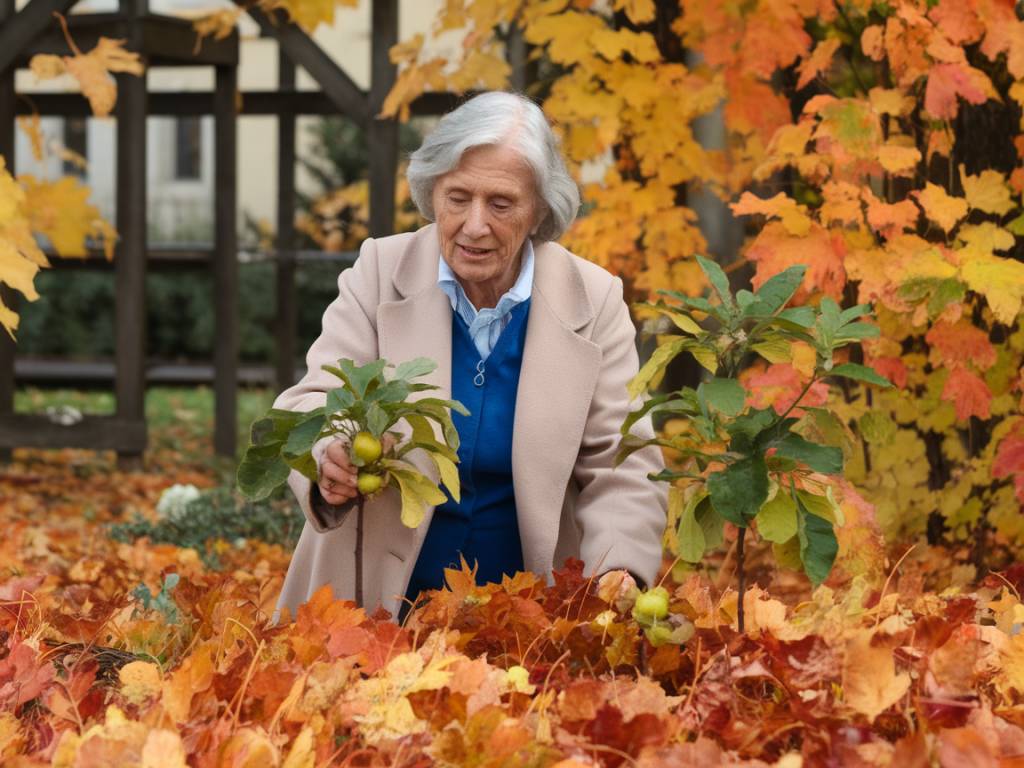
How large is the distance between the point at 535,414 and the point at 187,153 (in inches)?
744

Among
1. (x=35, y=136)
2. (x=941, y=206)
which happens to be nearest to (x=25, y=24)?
(x=35, y=136)

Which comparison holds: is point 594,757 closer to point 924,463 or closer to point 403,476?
point 403,476

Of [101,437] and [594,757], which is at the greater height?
[594,757]

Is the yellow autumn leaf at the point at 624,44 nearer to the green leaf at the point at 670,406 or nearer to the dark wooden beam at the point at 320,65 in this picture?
the dark wooden beam at the point at 320,65

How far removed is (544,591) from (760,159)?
114 inches

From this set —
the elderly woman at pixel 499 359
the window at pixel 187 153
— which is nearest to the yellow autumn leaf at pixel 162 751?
the elderly woman at pixel 499 359

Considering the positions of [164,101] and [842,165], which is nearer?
[842,165]

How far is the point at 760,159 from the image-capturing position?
14.9ft

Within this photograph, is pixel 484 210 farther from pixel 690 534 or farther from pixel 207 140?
pixel 207 140

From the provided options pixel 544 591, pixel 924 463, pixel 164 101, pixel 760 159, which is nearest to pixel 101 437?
pixel 164 101

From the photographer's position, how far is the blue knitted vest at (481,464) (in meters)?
2.53

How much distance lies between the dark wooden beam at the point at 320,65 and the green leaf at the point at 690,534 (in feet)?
16.4

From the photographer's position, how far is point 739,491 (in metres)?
1.63

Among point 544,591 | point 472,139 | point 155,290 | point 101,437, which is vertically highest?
point 472,139
